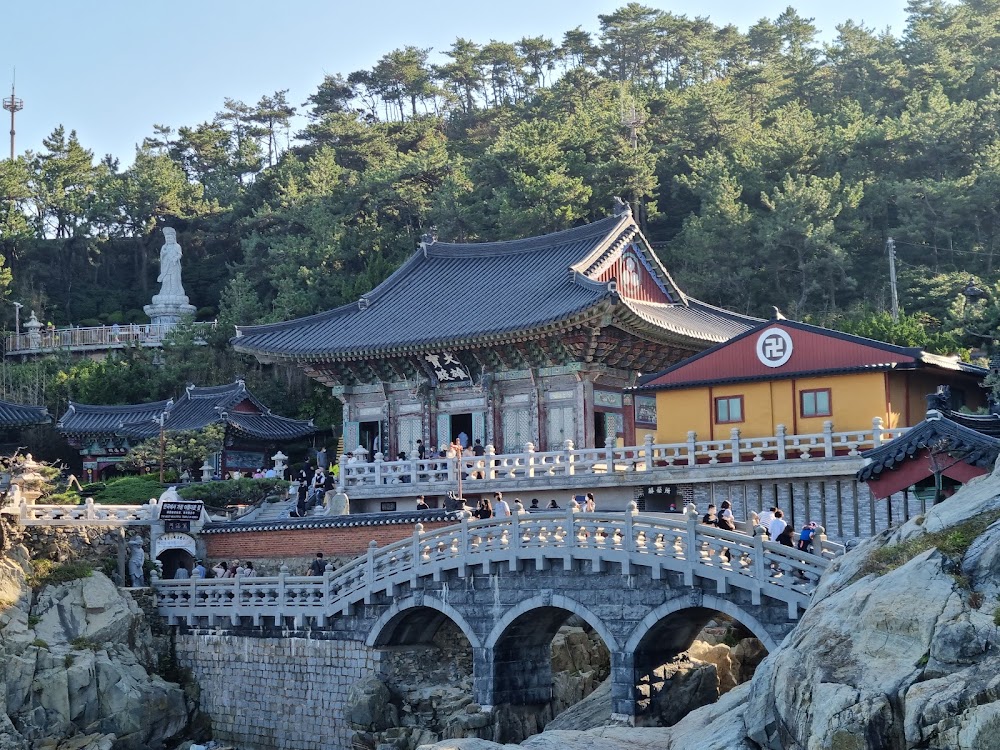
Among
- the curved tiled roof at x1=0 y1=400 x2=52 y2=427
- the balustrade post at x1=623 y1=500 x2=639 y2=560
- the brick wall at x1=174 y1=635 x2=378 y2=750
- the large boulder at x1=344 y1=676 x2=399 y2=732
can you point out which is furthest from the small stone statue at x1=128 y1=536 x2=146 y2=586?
the curved tiled roof at x1=0 y1=400 x2=52 y2=427

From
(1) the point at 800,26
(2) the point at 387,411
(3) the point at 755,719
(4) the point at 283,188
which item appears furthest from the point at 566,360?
(1) the point at 800,26

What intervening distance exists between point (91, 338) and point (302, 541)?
107ft

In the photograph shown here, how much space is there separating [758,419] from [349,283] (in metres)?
31.7

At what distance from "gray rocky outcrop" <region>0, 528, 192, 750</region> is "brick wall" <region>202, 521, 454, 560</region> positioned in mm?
3031

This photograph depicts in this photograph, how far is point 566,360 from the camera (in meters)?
39.7

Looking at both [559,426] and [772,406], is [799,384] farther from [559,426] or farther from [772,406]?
[559,426]

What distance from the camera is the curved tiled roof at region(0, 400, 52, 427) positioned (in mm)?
50031

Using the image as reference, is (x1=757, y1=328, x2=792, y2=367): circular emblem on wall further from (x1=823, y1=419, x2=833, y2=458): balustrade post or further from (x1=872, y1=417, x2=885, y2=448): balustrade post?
(x1=872, y1=417, x2=885, y2=448): balustrade post

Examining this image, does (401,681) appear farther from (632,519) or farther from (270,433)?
(270,433)

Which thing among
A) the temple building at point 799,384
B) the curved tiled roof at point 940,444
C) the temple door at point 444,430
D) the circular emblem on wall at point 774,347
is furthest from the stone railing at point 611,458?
the curved tiled roof at point 940,444

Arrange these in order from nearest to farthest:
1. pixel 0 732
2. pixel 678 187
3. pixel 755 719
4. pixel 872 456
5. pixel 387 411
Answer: pixel 755 719 < pixel 872 456 < pixel 0 732 < pixel 387 411 < pixel 678 187

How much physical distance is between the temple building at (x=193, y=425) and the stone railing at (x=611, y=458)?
1104cm

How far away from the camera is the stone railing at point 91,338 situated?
213 ft

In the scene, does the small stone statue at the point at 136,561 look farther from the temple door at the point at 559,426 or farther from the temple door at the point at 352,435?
the temple door at the point at 559,426
